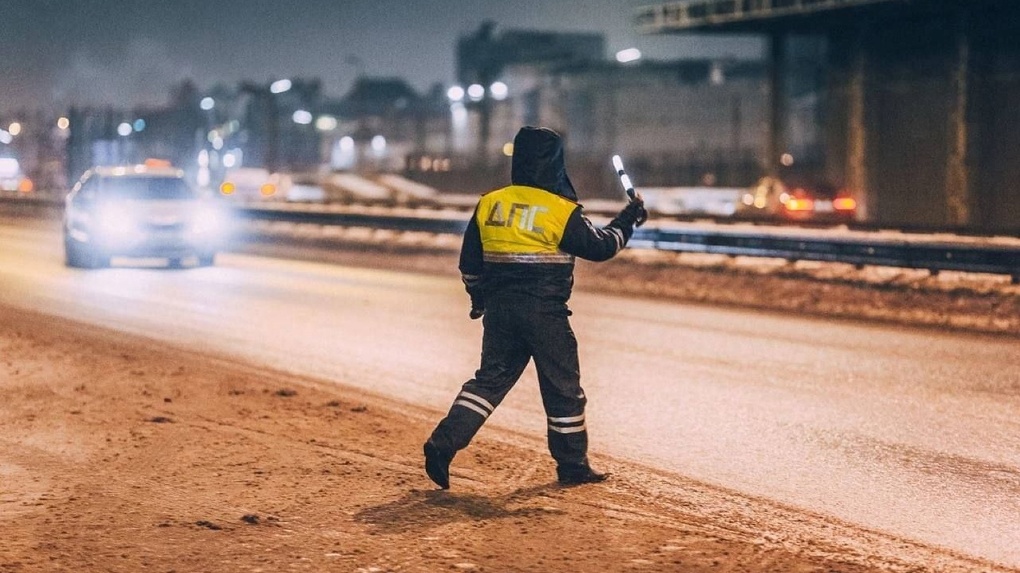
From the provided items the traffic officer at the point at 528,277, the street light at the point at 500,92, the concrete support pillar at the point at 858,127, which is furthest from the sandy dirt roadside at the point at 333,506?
the street light at the point at 500,92

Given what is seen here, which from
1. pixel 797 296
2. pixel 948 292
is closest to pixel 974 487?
pixel 948 292

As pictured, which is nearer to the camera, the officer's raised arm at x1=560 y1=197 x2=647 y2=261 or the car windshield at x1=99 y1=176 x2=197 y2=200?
the officer's raised arm at x1=560 y1=197 x2=647 y2=261

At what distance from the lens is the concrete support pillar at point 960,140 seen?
38375 mm

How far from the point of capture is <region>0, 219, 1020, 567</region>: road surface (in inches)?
290

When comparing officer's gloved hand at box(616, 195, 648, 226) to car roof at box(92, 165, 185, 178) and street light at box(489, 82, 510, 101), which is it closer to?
car roof at box(92, 165, 185, 178)

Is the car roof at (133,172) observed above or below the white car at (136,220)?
above

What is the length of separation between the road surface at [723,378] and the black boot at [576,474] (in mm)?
666

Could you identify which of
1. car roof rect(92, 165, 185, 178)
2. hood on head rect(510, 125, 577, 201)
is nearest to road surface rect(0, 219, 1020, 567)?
hood on head rect(510, 125, 577, 201)

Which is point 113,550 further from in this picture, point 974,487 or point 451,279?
point 451,279

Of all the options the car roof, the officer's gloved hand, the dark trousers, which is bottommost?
the dark trousers

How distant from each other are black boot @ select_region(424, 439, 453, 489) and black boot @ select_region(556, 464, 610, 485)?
0.60 meters

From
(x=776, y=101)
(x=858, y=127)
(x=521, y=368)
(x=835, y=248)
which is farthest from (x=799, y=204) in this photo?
(x=521, y=368)

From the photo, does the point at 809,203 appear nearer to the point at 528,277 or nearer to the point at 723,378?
the point at 723,378

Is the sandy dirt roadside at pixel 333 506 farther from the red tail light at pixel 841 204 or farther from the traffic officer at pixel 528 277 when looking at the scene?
the red tail light at pixel 841 204
